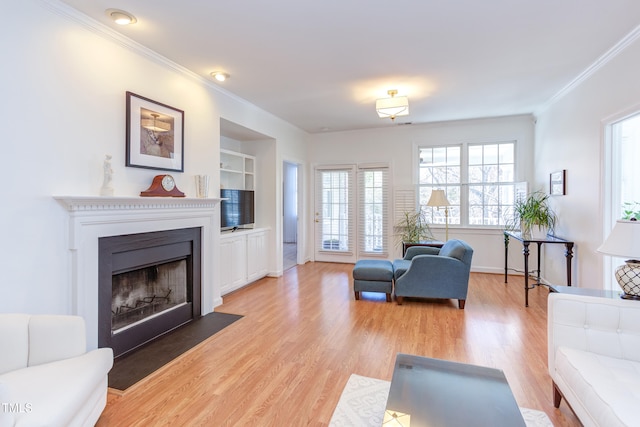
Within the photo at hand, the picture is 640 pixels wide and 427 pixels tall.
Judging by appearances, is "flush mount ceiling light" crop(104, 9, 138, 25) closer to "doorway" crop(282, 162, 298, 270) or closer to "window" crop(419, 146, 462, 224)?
"window" crop(419, 146, 462, 224)

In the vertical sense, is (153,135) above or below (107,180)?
above

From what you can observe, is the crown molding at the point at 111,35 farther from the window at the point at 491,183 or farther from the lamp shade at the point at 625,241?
the window at the point at 491,183

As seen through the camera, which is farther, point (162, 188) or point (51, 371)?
point (162, 188)

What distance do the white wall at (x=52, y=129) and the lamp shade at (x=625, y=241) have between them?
3.66 meters

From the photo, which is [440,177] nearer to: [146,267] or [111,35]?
[146,267]

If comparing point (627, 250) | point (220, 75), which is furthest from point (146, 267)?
point (627, 250)

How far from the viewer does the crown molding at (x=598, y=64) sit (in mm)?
2783

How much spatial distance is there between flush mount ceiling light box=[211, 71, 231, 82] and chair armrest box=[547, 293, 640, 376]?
3604 mm

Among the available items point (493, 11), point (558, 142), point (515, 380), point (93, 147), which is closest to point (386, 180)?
point (558, 142)

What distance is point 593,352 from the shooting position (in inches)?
74.5

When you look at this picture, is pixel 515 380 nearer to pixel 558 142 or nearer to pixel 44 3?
pixel 558 142

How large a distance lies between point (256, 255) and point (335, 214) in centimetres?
212

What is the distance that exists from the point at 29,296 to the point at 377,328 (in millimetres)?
2839

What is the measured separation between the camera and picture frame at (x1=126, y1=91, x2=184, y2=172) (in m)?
2.88
